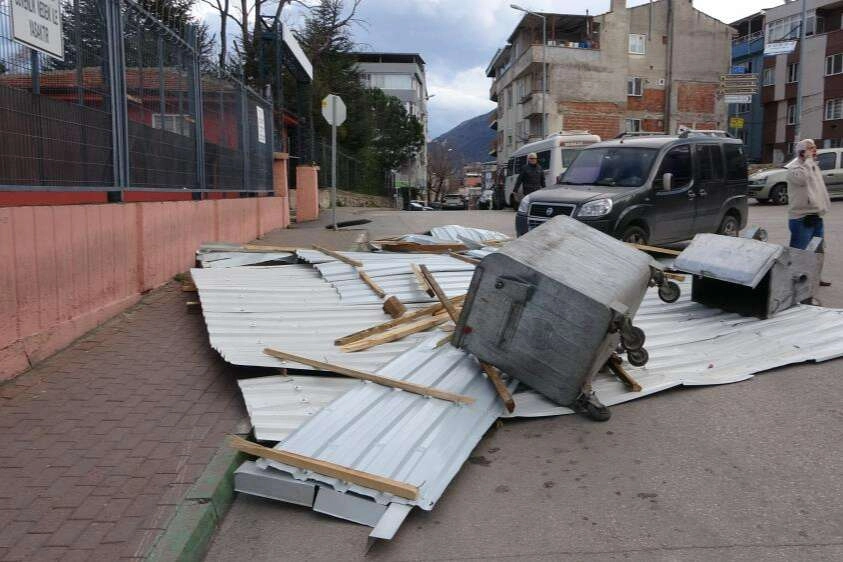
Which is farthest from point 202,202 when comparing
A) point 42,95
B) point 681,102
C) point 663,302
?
point 681,102

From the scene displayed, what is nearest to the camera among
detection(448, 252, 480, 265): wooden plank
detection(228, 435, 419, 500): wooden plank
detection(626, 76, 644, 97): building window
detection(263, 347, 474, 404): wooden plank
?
detection(228, 435, 419, 500): wooden plank

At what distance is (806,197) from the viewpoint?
9.02m

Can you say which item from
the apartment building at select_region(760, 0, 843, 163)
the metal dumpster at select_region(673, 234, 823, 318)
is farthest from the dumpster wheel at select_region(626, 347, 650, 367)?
the apartment building at select_region(760, 0, 843, 163)

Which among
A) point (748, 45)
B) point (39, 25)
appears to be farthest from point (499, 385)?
point (748, 45)

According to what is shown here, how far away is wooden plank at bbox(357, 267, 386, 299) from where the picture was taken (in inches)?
283

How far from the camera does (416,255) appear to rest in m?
9.38

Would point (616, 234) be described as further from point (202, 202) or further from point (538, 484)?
point (538, 484)

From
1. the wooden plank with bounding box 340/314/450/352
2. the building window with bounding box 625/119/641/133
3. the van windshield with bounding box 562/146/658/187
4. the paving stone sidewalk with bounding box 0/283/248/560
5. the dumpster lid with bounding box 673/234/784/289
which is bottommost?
the paving stone sidewalk with bounding box 0/283/248/560

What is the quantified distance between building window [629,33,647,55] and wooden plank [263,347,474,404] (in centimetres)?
5321

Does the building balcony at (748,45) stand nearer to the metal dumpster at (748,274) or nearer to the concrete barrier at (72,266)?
the metal dumpster at (748,274)

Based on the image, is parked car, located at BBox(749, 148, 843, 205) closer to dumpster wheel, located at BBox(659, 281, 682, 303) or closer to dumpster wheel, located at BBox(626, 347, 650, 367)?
dumpster wheel, located at BBox(659, 281, 682, 303)

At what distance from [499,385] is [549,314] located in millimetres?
638

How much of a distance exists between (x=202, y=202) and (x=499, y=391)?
680cm

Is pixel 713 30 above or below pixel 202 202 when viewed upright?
above
